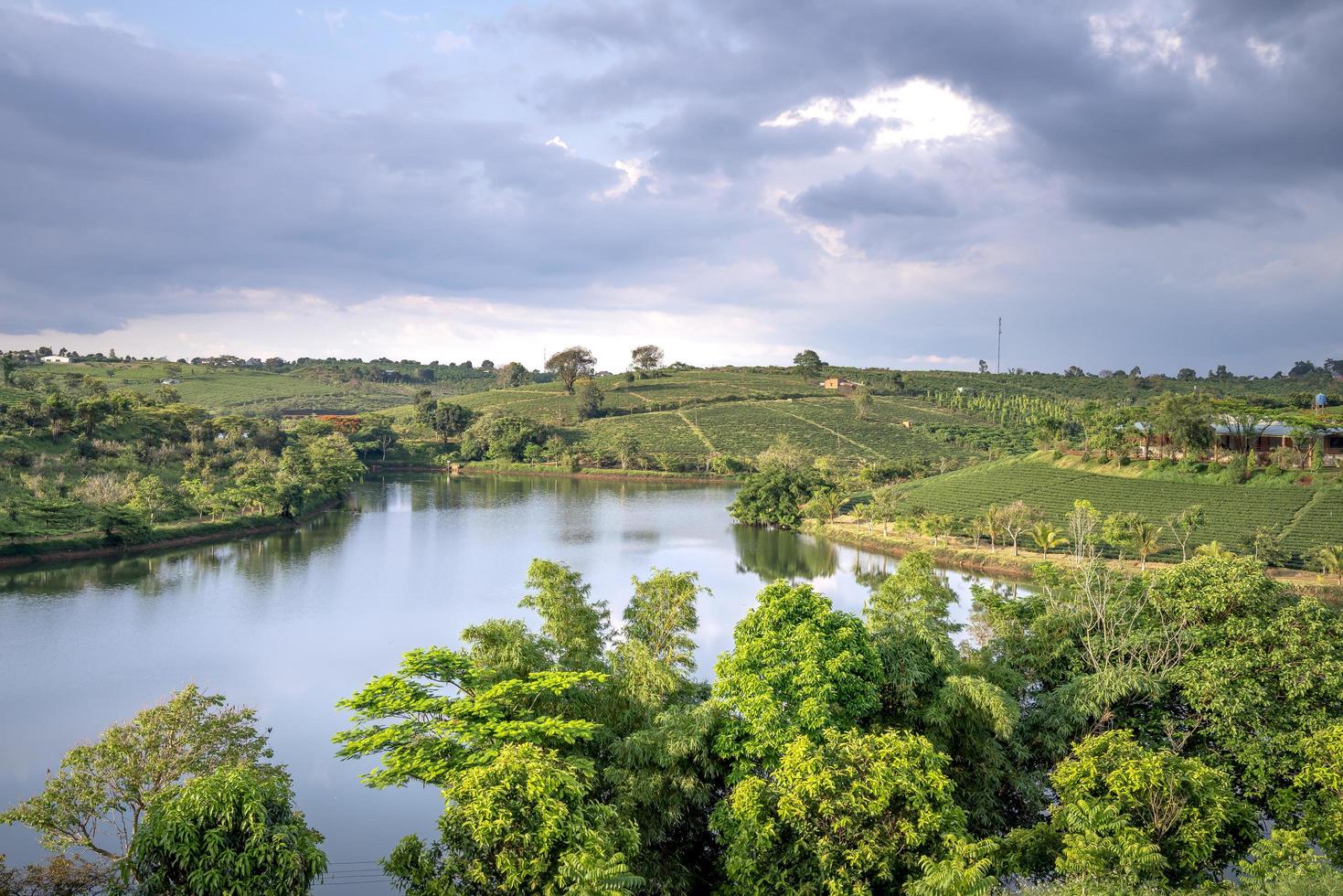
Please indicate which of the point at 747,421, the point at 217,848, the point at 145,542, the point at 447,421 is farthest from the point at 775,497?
the point at 447,421

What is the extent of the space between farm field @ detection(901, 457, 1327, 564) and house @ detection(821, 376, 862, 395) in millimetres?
65895

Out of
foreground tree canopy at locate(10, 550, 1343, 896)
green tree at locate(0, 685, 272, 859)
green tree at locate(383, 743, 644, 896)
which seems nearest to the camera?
green tree at locate(383, 743, 644, 896)

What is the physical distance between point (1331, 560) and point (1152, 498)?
16793 millimetres

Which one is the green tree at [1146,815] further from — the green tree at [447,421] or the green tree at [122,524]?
the green tree at [447,421]

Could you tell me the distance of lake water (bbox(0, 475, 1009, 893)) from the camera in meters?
21.8

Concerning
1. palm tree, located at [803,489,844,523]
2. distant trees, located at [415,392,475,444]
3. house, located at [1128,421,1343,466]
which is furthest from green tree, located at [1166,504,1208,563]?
distant trees, located at [415,392,475,444]

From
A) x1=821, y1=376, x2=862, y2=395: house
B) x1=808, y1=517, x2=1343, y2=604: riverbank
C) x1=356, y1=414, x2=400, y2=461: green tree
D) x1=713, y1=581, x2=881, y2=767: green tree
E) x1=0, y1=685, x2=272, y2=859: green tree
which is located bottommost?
x1=808, y1=517, x2=1343, y2=604: riverbank

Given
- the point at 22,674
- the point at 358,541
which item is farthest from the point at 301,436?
the point at 22,674

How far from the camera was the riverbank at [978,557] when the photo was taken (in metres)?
41.6

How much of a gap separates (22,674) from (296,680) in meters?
9.03

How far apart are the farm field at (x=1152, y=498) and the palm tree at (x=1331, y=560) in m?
3.30

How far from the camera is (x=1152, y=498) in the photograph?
57.7 meters

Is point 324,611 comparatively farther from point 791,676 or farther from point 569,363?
point 569,363

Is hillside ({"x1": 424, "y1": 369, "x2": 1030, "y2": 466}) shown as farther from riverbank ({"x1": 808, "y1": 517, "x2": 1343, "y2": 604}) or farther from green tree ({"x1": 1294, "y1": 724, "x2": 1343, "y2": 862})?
green tree ({"x1": 1294, "y1": 724, "x2": 1343, "y2": 862})
